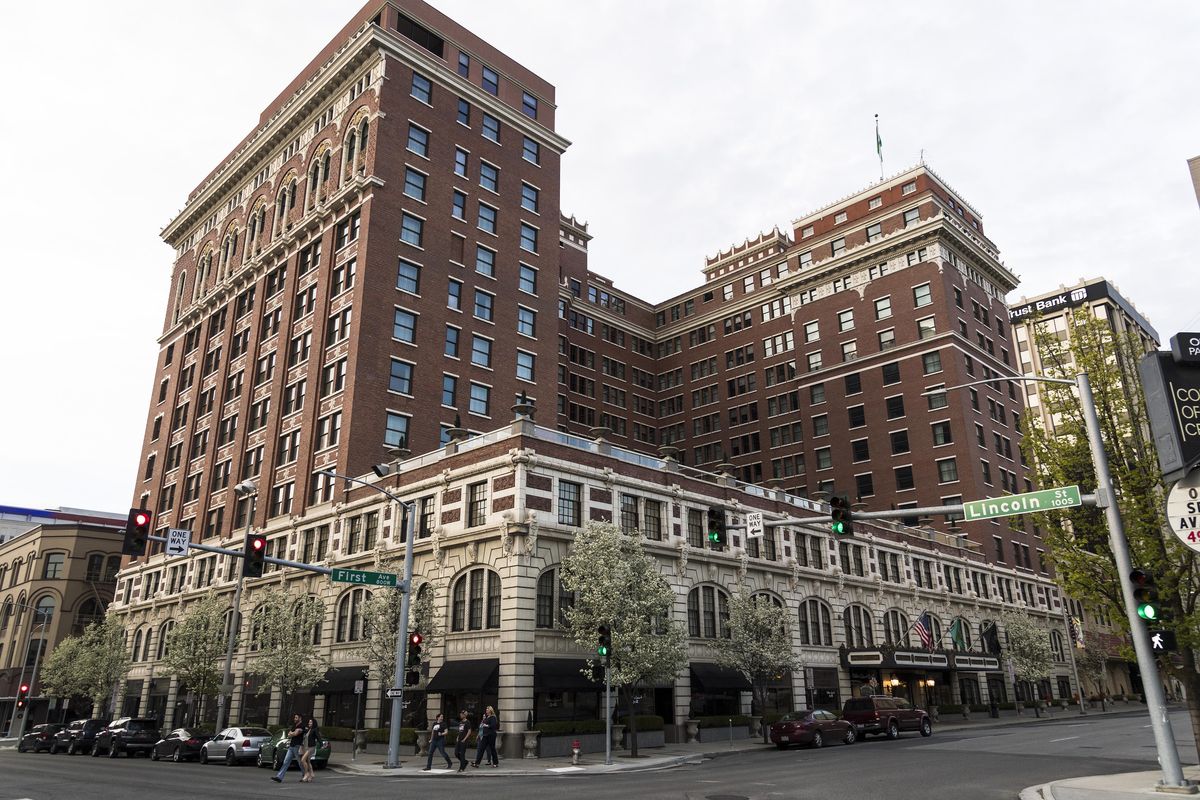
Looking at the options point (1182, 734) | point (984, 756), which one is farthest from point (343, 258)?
point (1182, 734)

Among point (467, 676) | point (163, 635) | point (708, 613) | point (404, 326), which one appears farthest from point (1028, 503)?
point (163, 635)

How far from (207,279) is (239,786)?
206ft

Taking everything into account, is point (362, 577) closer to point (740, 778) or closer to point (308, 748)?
point (308, 748)

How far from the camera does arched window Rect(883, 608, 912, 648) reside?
5634 centimetres

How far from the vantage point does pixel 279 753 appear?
29516mm

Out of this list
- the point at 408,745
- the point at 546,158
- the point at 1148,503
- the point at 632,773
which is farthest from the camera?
the point at 546,158

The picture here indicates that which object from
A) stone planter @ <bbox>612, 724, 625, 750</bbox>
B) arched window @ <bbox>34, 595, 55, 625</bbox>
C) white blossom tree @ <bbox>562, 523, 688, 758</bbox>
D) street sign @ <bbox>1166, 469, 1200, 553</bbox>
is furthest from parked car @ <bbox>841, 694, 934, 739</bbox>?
arched window @ <bbox>34, 595, 55, 625</bbox>

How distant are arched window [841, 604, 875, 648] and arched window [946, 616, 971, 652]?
8.81 metres

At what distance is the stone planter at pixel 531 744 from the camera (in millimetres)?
32438

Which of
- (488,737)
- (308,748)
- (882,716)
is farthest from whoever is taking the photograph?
(882,716)

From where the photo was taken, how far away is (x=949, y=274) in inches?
2987

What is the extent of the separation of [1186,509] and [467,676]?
2661 cm

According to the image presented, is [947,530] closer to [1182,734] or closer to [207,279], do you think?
[1182,734]

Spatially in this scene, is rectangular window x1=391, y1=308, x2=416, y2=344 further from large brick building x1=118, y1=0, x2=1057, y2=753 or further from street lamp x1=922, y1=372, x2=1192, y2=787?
street lamp x1=922, y1=372, x2=1192, y2=787
